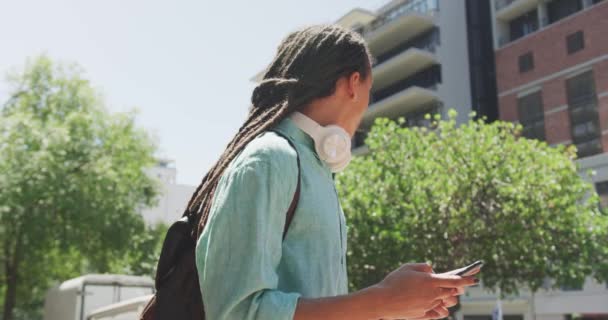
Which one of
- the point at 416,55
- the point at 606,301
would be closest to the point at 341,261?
the point at 606,301

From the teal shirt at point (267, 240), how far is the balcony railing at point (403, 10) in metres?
34.9

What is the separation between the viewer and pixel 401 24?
35.9m

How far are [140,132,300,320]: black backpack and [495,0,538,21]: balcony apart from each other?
3235cm

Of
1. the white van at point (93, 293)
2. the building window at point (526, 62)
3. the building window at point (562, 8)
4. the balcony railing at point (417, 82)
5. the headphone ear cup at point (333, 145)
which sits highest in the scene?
the building window at point (562, 8)

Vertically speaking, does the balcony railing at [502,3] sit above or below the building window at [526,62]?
above

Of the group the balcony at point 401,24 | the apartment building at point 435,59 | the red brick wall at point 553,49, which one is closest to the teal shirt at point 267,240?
the red brick wall at point 553,49

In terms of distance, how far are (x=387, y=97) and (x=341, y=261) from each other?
120 feet

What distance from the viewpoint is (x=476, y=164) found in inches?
600

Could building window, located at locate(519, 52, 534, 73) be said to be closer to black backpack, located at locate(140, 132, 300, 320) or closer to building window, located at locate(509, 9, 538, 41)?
building window, located at locate(509, 9, 538, 41)

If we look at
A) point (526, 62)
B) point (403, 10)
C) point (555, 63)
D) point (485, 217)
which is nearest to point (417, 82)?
point (403, 10)

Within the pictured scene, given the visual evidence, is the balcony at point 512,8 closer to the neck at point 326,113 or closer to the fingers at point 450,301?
the neck at point 326,113

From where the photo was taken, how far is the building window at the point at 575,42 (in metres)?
27.8

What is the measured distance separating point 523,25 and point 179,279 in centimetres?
3364

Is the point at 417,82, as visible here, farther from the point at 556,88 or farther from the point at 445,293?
the point at 445,293
